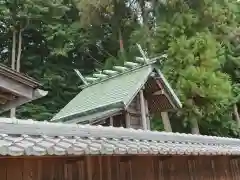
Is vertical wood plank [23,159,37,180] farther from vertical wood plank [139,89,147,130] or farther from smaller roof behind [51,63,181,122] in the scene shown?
vertical wood plank [139,89,147,130]

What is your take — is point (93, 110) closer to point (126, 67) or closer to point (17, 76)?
point (126, 67)

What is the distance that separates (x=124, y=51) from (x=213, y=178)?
13062 mm

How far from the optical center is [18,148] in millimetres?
2992

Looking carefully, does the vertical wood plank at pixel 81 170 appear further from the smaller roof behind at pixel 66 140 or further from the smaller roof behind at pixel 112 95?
the smaller roof behind at pixel 112 95

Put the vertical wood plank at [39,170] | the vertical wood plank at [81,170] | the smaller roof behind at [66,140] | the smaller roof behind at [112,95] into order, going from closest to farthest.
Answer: the smaller roof behind at [66,140] < the vertical wood plank at [39,170] < the vertical wood plank at [81,170] < the smaller roof behind at [112,95]

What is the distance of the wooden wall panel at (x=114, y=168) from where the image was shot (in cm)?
381

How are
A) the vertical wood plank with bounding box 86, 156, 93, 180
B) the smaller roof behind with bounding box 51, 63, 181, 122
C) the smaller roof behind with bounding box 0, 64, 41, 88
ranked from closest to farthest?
the smaller roof behind with bounding box 0, 64, 41, 88
the vertical wood plank with bounding box 86, 156, 93, 180
the smaller roof behind with bounding box 51, 63, 181, 122

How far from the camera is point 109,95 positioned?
1236 centimetres

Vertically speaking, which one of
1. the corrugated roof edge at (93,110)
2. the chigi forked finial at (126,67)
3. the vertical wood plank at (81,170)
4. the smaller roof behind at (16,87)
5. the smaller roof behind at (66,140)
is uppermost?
the chigi forked finial at (126,67)

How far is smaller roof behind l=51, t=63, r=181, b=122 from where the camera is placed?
37.3 ft

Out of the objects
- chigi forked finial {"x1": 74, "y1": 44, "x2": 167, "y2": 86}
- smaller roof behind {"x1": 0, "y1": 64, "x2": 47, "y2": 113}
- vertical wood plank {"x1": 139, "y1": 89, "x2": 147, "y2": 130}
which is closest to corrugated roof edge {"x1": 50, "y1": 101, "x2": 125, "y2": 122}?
vertical wood plank {"x1": 139, "y1": 89, "x2": 147, "y2": 130}

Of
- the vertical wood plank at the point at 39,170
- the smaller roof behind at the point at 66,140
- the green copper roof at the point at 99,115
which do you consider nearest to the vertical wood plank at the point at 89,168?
A: the smaller roof behind at the point at 66,140

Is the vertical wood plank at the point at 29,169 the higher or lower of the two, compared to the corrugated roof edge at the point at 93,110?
lower

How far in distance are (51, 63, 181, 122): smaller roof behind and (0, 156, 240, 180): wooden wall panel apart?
4.01m
